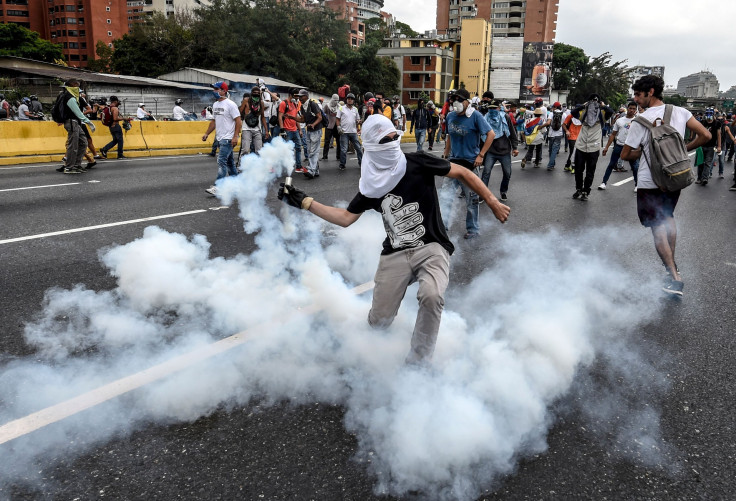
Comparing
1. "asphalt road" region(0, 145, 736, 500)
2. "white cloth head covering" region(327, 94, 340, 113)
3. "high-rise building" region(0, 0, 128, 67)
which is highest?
"high-rise building" region(0, 0, 128, 67)

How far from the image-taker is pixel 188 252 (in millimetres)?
4617

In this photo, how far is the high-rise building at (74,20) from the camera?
87.2m

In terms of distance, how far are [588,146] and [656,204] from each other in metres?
4.49

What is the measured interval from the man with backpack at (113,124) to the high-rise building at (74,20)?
296ft

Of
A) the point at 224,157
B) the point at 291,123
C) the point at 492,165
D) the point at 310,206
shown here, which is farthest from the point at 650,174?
the point at 291,123

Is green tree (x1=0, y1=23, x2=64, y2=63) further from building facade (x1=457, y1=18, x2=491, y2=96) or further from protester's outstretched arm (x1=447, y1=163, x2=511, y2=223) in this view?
protester's outstretched arm (x1=447, y1=163, x2=511, y2=223)

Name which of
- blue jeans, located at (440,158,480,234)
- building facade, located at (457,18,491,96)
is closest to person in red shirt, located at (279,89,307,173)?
blue jeans, located at (440,158,480,234)

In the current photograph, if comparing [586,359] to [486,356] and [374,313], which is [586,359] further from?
[374,313]

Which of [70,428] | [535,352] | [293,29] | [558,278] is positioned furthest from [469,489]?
[293,29]

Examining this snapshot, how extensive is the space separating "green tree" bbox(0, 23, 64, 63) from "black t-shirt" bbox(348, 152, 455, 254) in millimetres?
80121

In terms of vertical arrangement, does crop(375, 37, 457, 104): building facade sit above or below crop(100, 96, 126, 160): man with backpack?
above

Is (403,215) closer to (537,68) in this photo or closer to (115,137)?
(115,137)

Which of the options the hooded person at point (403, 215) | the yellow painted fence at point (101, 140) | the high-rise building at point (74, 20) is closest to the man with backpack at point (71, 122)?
the yellow painted fence at point (101, 140)

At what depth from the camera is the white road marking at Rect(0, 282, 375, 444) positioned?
246 centimetres
